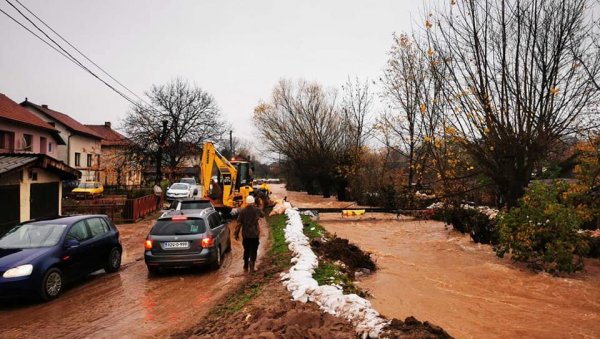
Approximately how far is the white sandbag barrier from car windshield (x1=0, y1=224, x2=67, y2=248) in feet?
15.9

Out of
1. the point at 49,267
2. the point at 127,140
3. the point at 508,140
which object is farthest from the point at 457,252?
the point at 127,140

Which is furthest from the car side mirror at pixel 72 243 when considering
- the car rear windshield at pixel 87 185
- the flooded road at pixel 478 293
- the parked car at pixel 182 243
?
the car rear windshield at pixel 87 185

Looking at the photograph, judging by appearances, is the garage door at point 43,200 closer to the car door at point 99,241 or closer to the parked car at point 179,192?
the car door at point 99,241

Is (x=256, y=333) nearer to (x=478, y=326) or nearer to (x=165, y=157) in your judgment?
(x=478, y=326)

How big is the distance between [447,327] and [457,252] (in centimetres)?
890

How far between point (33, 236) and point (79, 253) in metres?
0.97

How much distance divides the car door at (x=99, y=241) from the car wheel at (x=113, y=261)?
0.14 metres

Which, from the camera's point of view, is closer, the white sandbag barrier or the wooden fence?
the white sandbag barrier

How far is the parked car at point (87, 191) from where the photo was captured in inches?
1223

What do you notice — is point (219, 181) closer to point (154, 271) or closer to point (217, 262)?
point (154, 271)

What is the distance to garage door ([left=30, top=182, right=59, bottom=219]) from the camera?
1454 centimetres

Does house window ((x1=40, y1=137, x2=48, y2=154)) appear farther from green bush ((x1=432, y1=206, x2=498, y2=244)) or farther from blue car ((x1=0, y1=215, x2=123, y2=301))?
green bush ((x1=432, y1=206, x2=498, y2=244))

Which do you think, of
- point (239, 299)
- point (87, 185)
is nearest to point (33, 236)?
point (239, 299)

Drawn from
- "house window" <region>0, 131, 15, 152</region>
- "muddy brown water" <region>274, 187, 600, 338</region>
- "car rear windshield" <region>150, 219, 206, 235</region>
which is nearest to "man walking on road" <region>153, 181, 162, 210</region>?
"house window" <region>0, 131, 15, 152</region>
